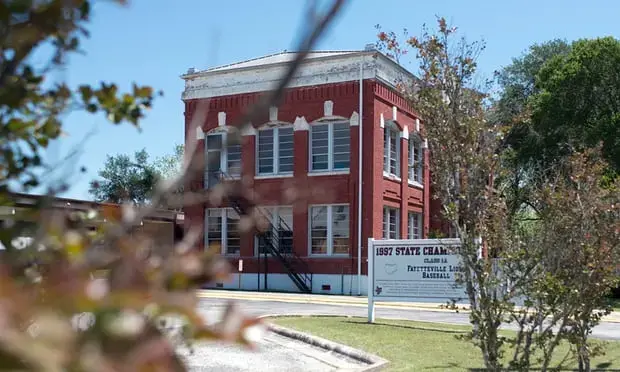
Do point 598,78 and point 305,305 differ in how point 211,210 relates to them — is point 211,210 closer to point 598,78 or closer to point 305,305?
point 305,305

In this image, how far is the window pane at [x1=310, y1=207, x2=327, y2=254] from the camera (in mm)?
29438

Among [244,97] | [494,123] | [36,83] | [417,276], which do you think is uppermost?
[244,97]

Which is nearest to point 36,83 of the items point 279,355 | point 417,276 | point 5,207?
point 5,207

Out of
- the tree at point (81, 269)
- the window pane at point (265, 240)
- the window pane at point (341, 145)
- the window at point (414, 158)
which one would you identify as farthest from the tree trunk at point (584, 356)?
the window at point (414, 158)

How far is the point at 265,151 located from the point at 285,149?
3.13 feet

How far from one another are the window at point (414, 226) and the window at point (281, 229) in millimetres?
5562

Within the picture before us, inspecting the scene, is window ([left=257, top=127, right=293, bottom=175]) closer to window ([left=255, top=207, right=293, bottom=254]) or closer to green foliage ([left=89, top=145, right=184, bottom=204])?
window ([left=255, top=207, right=293, bottom=254])

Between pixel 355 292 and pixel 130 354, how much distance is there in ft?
89.6

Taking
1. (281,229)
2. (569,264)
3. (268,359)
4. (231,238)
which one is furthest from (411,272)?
(231,238)

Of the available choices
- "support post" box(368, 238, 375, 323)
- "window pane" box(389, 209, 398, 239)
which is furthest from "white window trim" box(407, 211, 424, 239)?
"support post" box(368, 238, 375, 323)

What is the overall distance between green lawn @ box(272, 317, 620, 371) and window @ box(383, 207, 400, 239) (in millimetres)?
14158

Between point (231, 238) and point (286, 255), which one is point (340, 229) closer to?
point (286, 255)

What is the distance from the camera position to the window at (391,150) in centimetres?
3011

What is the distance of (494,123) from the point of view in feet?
28.1
